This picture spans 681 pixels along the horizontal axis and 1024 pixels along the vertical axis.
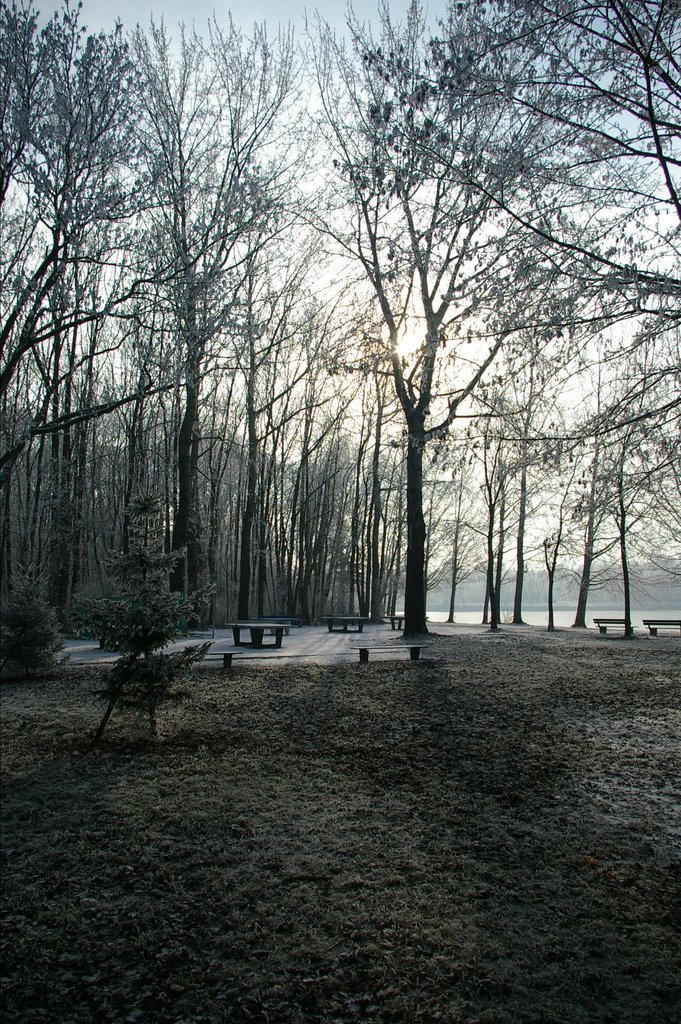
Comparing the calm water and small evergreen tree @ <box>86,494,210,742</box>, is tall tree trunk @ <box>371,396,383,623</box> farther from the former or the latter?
small evergreen tree @ <box>86,494,210,742</box>

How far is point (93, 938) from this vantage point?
10.2 ft

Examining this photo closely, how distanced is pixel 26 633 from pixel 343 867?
749cm

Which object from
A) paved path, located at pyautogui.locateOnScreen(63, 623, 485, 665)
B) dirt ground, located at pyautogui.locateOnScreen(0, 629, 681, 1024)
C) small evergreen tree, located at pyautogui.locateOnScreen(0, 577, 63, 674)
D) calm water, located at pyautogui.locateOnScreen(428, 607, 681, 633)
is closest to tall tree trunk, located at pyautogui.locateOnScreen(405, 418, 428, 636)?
paved path, located at pyautogui.locateOnScreen(63, 623, 485, 665)

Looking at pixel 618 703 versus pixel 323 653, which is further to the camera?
pixel 323 653

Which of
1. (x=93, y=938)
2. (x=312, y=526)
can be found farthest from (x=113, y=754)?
(x=312, y=526)

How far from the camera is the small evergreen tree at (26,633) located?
9522mm

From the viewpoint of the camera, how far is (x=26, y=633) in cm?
961

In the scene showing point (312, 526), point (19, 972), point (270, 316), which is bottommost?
point (19, 972)

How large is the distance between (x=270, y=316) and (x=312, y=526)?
1093 centimetres

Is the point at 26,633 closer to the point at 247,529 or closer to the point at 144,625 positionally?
the point at 144,625

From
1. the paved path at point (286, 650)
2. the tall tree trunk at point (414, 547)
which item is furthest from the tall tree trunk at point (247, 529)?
the tall tree trunk at point (414, 547)

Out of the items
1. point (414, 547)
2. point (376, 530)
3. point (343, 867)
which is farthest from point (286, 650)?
point (376, 530)

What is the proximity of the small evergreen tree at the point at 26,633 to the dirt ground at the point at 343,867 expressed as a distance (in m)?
2.60

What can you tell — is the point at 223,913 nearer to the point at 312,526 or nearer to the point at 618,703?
the point at 618,703
